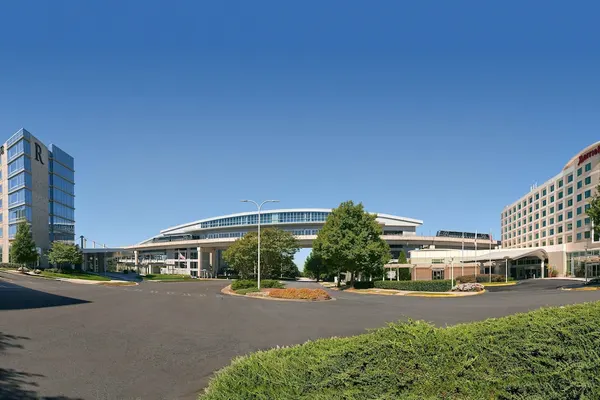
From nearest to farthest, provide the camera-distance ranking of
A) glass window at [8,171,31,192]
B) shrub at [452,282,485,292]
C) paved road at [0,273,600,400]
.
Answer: paved road at [0,273,600,400], shrub at [452,282,485,292], glass window at [8,171,31,192]

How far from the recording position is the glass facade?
7644 cm

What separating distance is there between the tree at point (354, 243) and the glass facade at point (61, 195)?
5718 centimetres

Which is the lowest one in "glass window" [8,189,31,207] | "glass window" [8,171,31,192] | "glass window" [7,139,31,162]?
"glass window" [8,189,31,207]

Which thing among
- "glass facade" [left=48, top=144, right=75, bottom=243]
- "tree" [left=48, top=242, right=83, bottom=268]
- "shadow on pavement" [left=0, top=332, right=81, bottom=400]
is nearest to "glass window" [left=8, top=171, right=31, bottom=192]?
"glass facade" [left=48, top=144, right=75, bottom=243]

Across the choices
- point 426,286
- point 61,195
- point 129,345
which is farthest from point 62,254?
point 129,345

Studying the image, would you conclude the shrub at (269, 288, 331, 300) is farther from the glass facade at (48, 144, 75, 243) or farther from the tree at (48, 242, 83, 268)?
the glass facade at (48, 144, 75, 243)

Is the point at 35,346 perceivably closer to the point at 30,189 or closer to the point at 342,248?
the point at 342,248

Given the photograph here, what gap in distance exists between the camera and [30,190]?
2675 inches

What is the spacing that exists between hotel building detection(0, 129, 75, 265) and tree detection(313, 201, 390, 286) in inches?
2085

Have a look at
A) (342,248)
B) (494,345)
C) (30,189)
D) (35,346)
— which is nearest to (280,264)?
(342,248)

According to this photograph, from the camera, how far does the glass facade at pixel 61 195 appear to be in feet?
251

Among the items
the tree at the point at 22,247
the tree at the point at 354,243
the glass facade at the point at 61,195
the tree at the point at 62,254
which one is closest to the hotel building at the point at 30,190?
the glass facade at the point at 61,195

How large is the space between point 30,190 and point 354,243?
2266 inches

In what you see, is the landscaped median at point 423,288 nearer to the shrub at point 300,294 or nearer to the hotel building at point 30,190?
the shrub at point 300,294
